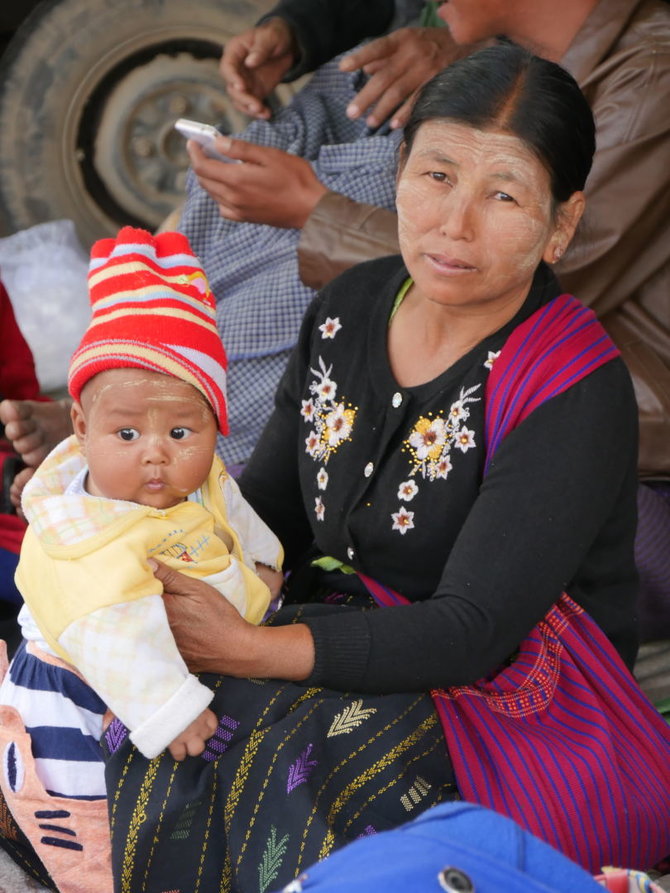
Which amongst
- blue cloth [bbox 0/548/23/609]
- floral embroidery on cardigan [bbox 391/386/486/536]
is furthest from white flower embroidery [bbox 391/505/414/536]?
blue cloth [bbox 0/548/23/609]

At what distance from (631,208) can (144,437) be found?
118 cm

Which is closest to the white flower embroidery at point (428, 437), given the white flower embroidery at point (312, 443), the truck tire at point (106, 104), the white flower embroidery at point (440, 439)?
the white flower embroidery at point (440, 439)

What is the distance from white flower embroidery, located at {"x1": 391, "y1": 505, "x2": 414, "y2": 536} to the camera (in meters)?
1.80

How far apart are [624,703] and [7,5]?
10.6ft

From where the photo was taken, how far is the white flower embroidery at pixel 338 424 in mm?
1907

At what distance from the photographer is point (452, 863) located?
3.19 ft

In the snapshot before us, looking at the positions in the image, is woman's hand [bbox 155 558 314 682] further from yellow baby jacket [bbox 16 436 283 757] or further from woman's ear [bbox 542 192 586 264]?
woman's ear [bbox 542 192 586 264]

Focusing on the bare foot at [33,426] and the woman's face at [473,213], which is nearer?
the woman's face at [473,213]

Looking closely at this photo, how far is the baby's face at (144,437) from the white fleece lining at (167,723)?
295mm

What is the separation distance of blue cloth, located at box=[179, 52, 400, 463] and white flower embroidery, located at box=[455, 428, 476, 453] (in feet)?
3.57

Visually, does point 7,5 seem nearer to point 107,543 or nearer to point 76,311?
point 76,311

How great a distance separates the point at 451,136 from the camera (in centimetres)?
170

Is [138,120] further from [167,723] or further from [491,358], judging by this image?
[167,723]

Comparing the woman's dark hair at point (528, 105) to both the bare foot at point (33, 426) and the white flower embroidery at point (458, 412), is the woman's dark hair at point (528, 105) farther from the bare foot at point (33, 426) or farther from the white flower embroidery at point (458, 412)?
the bare foot at point (33, 426)
